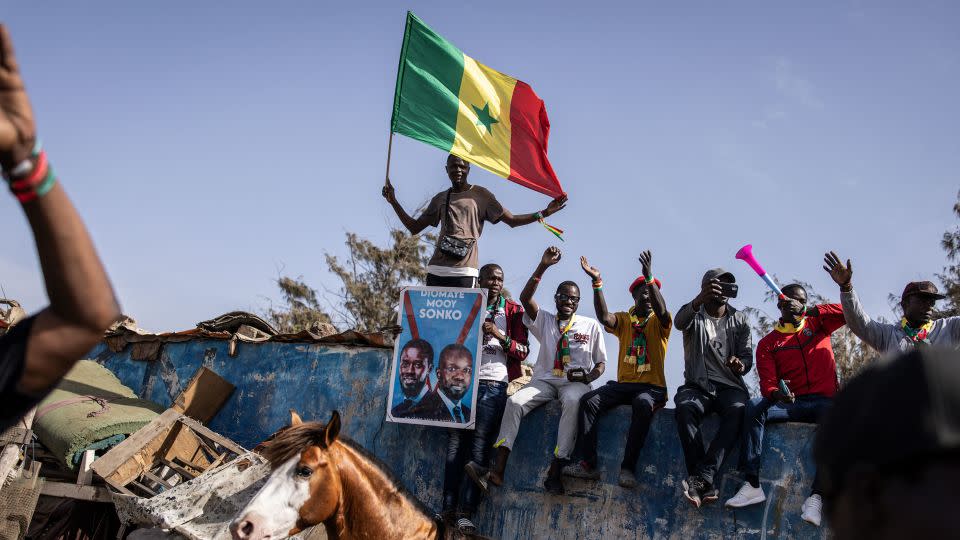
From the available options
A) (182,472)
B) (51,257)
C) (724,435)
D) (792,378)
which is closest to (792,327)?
(792,378)

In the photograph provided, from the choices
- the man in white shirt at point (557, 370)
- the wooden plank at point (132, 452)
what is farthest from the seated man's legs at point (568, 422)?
the wooden plank at point (132, 452)

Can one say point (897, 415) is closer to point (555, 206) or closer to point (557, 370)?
point (557, 370)

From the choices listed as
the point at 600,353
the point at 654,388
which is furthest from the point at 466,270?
the point at 654,388

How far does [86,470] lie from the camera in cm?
884

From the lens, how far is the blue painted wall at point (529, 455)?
7.01m

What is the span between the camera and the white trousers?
7590mm

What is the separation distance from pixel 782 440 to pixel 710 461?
0.70 m

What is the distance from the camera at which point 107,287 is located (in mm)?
1599

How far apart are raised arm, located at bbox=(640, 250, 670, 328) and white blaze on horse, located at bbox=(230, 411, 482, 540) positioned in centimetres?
311

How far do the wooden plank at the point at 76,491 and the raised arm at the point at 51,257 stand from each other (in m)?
7.84

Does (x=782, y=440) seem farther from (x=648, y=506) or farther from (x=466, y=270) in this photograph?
(x=466, y=270)

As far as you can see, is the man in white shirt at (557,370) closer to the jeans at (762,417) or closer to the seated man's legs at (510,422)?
the seated man's legs at (510,422)

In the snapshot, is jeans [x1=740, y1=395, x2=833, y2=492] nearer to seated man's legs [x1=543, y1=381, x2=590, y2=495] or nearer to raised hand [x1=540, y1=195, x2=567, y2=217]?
seated man's legs [x1=543, y1=381, x2=590, y2=495]

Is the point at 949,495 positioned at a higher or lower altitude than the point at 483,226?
lower
